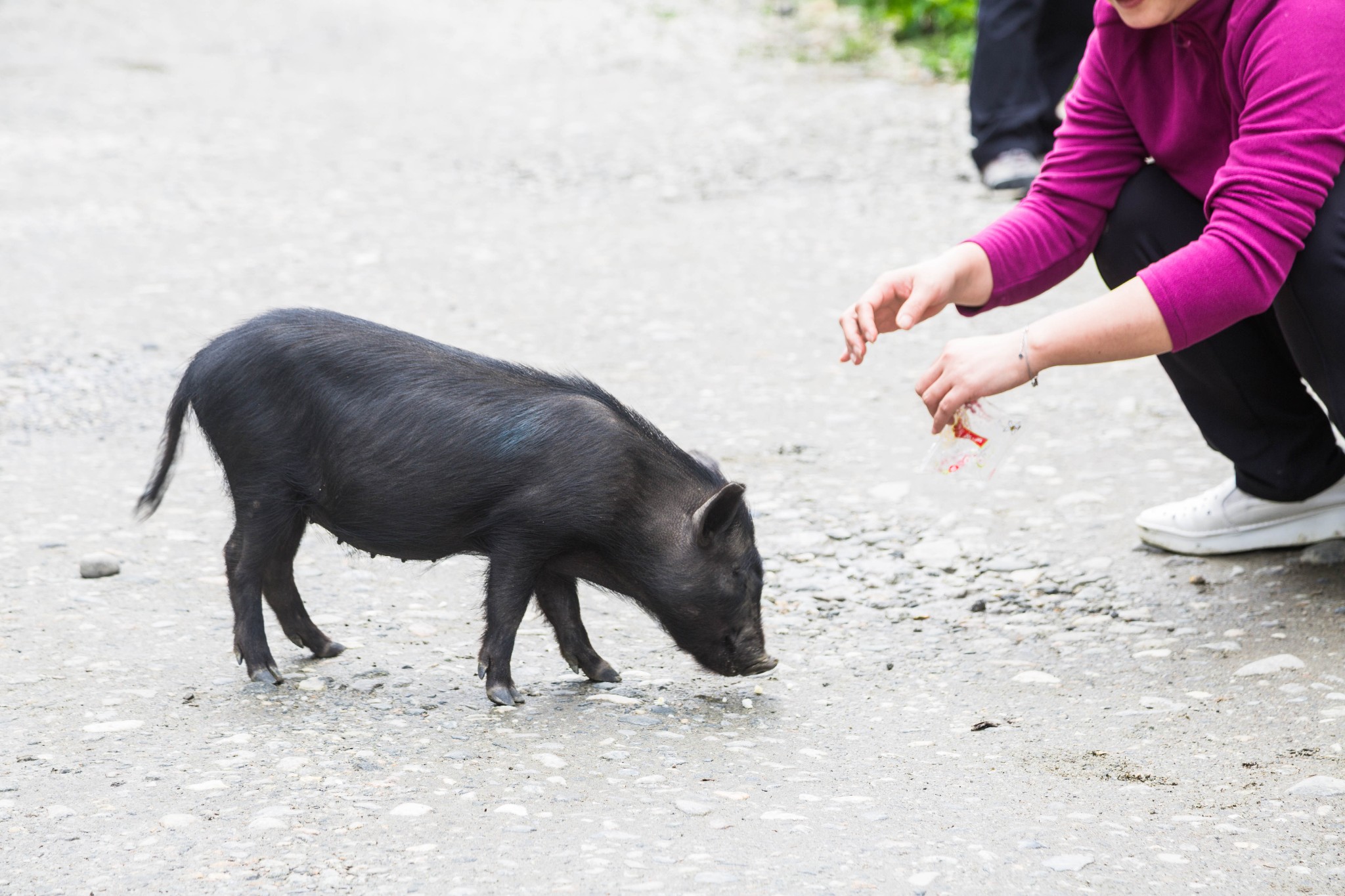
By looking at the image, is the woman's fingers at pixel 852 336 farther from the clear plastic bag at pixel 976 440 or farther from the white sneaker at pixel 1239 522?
the white sneaker at pixel 1239 522

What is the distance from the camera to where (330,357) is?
3.01 meters

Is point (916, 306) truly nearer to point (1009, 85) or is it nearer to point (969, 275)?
point (969, 275)

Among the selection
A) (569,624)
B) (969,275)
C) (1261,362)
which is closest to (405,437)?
(569,624)

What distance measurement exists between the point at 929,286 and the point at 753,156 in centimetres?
514

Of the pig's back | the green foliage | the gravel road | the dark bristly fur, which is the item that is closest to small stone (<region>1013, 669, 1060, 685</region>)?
the gravel road

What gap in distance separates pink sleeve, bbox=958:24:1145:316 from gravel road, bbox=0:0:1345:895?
2.66 feet

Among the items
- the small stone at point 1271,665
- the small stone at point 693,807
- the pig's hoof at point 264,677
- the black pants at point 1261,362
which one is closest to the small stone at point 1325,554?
the black pants at point 1261,362

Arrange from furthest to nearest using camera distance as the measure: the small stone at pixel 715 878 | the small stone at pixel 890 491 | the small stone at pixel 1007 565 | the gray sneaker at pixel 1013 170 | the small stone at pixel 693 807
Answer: the gray sneaker at pixel 1013 170, the small stone at pixel 890 491, the small stone at pixel 1007 565, the small stone at pixel 693 807, the small stone at pixel 715 878

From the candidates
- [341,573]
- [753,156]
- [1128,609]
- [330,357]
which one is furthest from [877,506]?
[753,156]

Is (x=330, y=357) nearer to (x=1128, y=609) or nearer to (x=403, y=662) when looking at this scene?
(x=403, y=662)

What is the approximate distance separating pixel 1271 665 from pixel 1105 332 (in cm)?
94

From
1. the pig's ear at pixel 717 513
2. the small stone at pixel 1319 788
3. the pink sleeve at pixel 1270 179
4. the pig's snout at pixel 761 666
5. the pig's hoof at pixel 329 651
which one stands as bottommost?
the pig's hoof at pixel 329 651

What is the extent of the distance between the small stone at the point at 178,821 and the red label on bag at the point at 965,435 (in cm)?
156

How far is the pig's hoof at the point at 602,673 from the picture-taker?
3156mm
